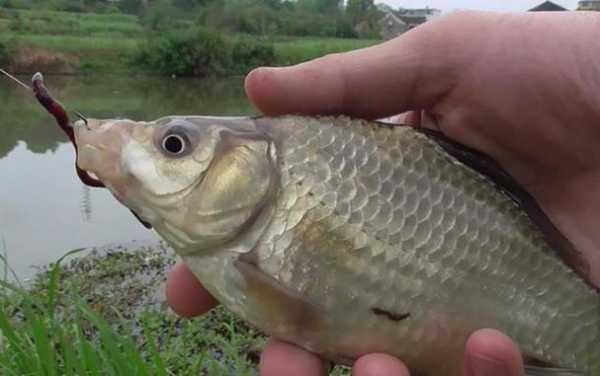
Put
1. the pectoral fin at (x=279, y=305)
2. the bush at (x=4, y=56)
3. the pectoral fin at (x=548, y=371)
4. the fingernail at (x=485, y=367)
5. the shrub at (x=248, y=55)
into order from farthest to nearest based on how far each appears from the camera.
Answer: the shrub at (x=248, y=55), the bush at (x=4, y=56), the pectoral fin at (x=548, y=371), the fingernail at (x=485, y=367), the pectoral fin at (x=279, y=305)

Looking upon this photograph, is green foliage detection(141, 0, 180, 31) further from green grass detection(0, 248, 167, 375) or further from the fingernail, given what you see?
the fingernail

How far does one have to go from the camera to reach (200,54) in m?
35.3

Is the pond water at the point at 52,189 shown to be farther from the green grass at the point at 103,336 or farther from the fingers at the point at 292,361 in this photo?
the fingers at the point at 292,361

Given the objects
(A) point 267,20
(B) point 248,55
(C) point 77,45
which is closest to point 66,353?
(C) point 77,45

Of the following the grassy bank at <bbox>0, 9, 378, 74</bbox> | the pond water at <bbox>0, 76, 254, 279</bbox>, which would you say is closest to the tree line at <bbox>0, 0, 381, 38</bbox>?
the grassy bank at <bbox>0, 9, 378, 74</bbox>

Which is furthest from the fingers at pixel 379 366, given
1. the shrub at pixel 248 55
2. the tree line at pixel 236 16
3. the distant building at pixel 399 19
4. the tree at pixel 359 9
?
the tree at pixel 359 9

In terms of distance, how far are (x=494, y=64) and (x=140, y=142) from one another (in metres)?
1.30

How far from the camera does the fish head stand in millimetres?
1635

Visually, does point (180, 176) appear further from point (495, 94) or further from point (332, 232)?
point (495, 94)

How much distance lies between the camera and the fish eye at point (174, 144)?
1662 mm

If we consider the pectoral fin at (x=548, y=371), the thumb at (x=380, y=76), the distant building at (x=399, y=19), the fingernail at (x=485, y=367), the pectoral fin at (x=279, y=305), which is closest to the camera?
the pectoral fin at (x=279, y=305)

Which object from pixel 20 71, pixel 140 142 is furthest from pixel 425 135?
pixel 20 71

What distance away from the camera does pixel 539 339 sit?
6.12 feet

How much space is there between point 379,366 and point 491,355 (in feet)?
0.90
